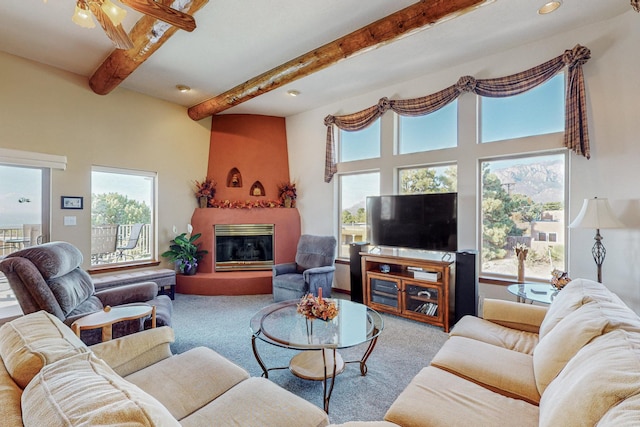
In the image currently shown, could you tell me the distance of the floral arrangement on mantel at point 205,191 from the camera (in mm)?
5172

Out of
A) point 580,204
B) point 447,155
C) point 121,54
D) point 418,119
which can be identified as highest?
point 121,54

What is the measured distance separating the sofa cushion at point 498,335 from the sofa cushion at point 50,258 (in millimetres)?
3123

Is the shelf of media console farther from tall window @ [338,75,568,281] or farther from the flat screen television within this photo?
tall window @ [338,75,568,281]

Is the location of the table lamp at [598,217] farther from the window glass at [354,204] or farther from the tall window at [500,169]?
the window glass at [354,204]

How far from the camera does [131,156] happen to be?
4.53 meters

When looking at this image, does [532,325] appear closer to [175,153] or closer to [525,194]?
[525,194]

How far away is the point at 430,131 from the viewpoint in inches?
160

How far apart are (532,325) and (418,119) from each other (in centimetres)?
293

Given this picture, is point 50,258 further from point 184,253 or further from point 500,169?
point 500,169

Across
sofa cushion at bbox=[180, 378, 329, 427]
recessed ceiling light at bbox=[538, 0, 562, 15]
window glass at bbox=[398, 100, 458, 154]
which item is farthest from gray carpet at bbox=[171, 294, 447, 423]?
recessed ceiling light at bbox=[538, 0, 562, 15]

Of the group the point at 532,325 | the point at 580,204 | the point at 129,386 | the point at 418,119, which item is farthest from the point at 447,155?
the point at 129,386

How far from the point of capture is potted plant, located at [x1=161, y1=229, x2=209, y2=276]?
474cm

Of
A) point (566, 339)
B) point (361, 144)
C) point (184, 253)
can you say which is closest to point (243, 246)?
point (184, 253)

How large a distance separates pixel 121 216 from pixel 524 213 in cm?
562
